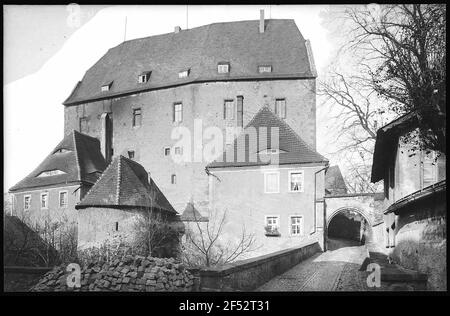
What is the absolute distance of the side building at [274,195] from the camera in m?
20.5

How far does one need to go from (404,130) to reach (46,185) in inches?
643

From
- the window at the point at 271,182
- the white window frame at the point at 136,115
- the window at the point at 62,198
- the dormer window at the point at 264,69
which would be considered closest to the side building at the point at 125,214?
the window at the point at 62,198

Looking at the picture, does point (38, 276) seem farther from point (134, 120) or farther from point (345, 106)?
point (134, 120)

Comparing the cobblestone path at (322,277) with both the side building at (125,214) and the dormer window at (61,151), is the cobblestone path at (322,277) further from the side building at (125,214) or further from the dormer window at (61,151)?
the dormer window at (61,151)

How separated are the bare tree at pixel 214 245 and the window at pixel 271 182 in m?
1.90

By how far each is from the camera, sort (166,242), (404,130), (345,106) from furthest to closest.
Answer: (166,242) < (345,106) < (404,130)

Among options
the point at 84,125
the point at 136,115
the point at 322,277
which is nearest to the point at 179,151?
the point at 136,115

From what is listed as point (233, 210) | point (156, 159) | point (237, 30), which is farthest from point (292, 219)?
point (237, 30)

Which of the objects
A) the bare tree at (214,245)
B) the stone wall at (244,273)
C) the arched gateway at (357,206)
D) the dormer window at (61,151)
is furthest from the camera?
the arched gateway at (357,206)

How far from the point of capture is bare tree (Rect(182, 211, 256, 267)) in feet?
64.6

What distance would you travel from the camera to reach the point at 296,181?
20.9 meters

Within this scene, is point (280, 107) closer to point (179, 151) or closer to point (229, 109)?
point (229, 109)

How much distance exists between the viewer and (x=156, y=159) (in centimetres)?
2423

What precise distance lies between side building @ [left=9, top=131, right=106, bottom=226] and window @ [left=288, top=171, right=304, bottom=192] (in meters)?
9.59
